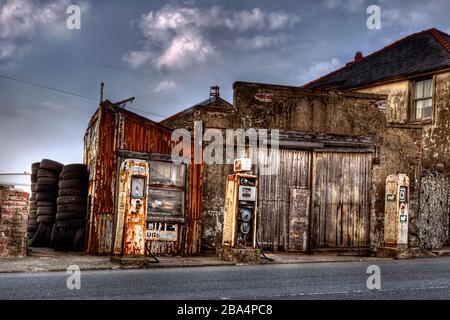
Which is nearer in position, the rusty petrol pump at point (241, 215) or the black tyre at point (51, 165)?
the rusty petrol pump at point (241, 215)

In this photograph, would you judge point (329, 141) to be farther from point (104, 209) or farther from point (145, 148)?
point (104, 209)

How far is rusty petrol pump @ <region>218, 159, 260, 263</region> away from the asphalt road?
5.68ft

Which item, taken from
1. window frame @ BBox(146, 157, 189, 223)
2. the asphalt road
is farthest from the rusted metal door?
the asphalt road

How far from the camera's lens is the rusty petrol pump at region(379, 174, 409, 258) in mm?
15242

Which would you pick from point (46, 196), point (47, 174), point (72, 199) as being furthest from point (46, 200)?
point (72, 199)

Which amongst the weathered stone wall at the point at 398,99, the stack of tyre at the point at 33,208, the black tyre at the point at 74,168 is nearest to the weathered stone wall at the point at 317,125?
the black tyre at the point at 74,168

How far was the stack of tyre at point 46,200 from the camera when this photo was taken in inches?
653

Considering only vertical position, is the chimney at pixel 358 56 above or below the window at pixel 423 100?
above

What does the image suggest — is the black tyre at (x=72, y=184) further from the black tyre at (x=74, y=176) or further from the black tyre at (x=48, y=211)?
the black tyre at (x=48, y=211)

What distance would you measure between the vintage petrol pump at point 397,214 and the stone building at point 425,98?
1.85 meters

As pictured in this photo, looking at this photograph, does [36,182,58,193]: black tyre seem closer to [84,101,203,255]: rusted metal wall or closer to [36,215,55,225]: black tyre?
[36,215,55,225]: black tyre

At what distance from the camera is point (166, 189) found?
14.7 meters

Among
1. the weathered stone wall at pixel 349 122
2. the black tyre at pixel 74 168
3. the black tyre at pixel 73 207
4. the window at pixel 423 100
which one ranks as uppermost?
the window at pixel 423 100

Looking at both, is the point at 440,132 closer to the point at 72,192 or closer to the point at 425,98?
the point at 425,98
